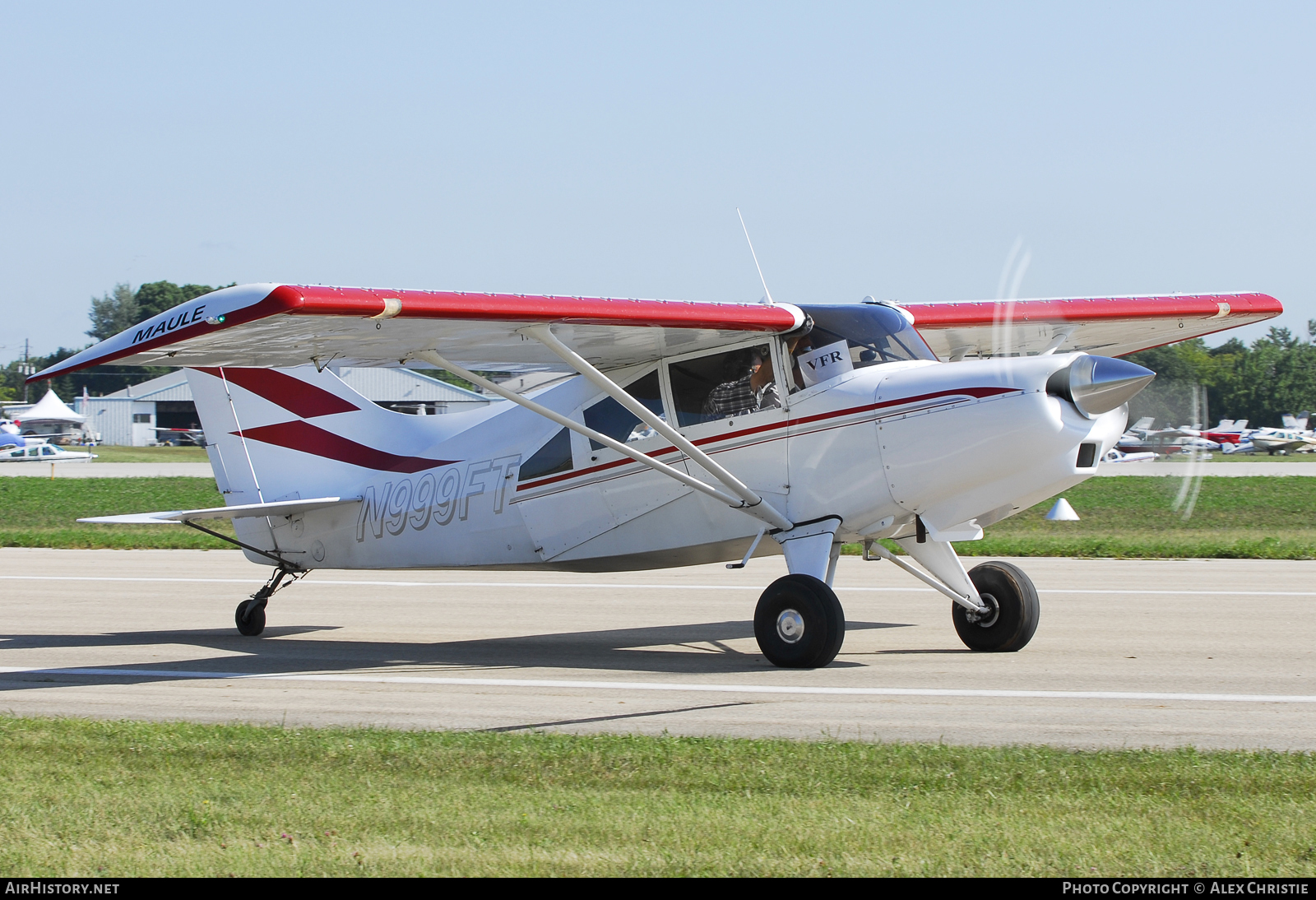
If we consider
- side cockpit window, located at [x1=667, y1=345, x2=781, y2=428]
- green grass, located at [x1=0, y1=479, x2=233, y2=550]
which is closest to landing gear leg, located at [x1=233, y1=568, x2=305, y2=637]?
side cockpit window, located at [x1=667, y1=345, x2=781, y2=428]

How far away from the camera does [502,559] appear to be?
1062 cm

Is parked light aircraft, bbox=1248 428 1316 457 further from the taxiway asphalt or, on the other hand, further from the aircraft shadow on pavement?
the aircraft shadow on pavement

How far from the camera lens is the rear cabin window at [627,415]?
9898 millimetres

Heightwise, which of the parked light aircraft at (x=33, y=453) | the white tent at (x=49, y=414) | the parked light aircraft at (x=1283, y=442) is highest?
the white tent at (x=49, y=414)

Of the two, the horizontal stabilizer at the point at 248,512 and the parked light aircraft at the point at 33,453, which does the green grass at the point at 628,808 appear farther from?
the parked light aircraft at the point at 33,453

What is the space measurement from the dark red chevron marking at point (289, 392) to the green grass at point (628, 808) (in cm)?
570

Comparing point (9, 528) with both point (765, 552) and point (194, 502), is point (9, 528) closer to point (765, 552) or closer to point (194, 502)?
point (194, 502)

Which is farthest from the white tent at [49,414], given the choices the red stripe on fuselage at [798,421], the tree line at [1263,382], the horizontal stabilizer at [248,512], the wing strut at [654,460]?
the wing strut at [654,460]

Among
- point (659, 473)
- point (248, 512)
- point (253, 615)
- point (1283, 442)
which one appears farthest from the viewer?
point (1283, 442)

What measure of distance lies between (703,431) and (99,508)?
2616 centimetres

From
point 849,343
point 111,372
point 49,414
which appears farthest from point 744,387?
point 111,372

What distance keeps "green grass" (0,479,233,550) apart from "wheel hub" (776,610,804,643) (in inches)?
576

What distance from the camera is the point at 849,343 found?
9234 mm

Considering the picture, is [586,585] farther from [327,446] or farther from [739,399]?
[739,399]
